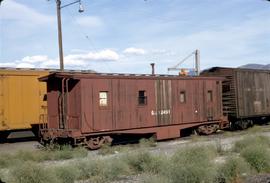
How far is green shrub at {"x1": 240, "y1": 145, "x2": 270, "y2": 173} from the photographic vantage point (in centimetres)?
1173

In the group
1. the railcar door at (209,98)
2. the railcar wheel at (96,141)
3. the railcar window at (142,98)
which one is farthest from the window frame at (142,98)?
the railcar door at (209,98)

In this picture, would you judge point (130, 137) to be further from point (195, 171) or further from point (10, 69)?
point (195, 171)

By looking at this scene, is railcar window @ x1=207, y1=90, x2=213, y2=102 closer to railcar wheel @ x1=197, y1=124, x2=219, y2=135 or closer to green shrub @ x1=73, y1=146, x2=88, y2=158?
railcar wheel @ x1=197, y1=124, x2=219, y2=135

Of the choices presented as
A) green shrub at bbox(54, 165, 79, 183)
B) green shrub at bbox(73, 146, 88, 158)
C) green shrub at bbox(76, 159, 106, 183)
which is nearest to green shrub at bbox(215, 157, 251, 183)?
green shrub at bbox(76, 159, 106, 183)

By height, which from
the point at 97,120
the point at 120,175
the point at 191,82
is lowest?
the point at 120,175

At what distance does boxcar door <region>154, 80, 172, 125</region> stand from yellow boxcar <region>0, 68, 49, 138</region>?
5535 mm

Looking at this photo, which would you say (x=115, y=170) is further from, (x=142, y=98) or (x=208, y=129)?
(x=208, y=129)

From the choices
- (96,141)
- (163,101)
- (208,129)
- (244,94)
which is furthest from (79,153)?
(244,94)

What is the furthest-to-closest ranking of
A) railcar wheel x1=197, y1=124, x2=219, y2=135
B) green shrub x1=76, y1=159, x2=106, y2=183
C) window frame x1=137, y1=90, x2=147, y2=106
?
1. railcar wheel x1=197, y1=124, x2=219, y2=135
2. window frame x1=137, y1=90, x2=147, y2=106
3. green shrub x1=76, y1=159, x2=106, y2=183

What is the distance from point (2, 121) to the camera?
68.5ft

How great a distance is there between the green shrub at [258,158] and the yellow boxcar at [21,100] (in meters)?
12.0

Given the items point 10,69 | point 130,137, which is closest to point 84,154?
point 130,137

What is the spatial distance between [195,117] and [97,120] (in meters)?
6.71

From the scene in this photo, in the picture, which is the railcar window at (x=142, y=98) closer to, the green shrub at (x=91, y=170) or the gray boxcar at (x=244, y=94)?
the gray boxcar at (x=244, y=94)
